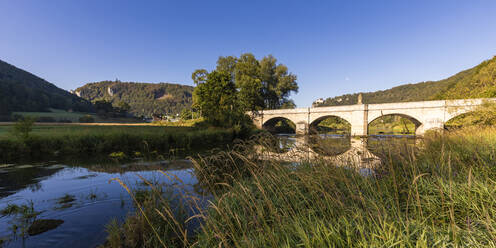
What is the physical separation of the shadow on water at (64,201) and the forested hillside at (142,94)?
A: 13945cm

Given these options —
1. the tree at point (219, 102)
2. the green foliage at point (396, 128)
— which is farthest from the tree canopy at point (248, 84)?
the green foliage at point (396, 128)

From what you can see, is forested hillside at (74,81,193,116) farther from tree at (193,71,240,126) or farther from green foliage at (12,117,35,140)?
green foliage at (12,117,35,140)

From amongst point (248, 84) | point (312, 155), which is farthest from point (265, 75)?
point (312, 155)

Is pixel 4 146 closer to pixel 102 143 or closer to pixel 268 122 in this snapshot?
pixel 102 143

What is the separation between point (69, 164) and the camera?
886cm

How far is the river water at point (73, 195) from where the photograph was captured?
347cm

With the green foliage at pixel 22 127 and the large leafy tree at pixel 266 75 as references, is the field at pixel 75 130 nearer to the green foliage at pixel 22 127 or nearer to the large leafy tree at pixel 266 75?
the green foliage at pixel 22 127

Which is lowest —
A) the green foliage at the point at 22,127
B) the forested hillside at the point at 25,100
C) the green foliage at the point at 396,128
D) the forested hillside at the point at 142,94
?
the green foliage at the point at 396,128

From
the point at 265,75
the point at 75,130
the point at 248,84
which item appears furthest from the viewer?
the point at 265,75

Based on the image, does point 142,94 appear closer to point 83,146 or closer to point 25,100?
point 25,100

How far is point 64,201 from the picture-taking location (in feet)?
16.2

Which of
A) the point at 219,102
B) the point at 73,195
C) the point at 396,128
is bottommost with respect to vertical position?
the point at 396,128

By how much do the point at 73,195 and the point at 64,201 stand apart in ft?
1.41

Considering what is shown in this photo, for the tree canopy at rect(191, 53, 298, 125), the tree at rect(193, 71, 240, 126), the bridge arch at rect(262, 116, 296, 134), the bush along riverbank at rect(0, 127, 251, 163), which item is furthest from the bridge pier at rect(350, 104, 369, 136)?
the bush along riverbank at rect(0, 127, 251, 163)
